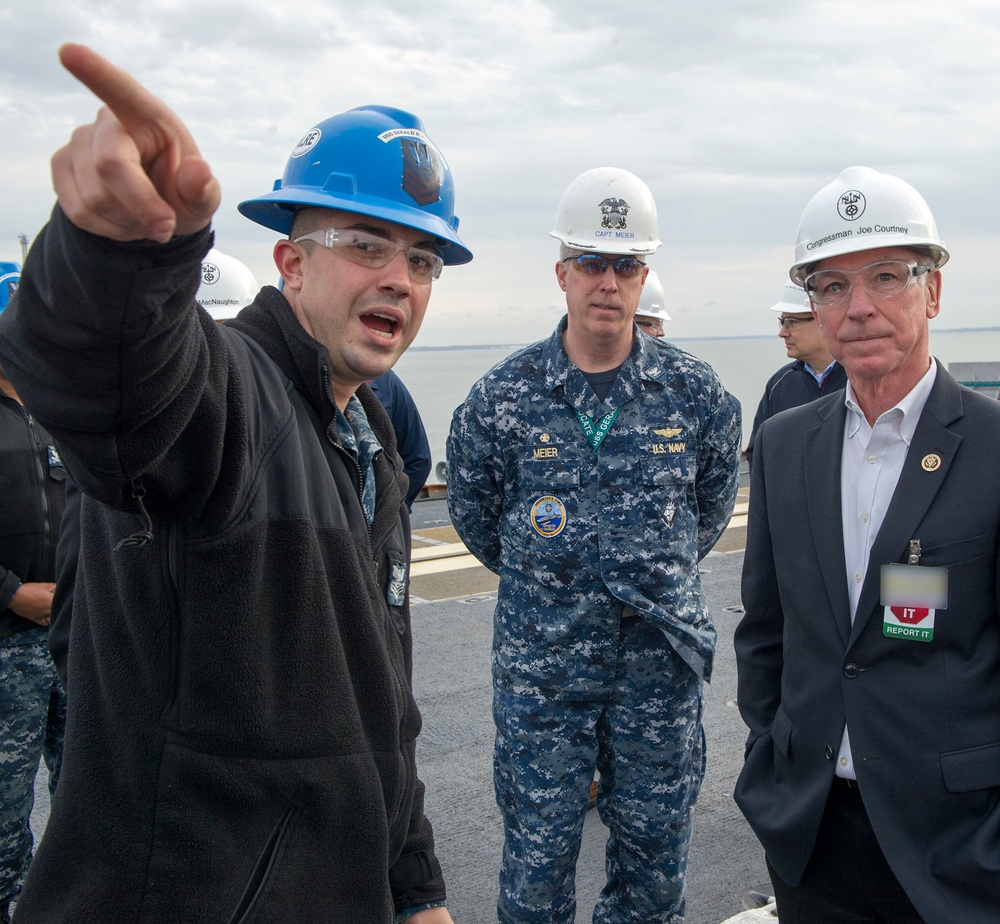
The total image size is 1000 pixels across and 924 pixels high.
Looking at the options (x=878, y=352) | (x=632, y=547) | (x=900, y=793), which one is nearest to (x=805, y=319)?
(x=632, y=547)

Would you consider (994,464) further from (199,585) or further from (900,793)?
(199,585)

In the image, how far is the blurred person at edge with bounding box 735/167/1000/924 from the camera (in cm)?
208

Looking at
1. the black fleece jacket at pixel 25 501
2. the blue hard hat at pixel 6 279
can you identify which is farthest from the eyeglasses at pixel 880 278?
the blue hard hat at pixel 6 279

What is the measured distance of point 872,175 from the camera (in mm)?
2533

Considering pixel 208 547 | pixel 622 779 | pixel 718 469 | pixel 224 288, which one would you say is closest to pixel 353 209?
pixel 208 547

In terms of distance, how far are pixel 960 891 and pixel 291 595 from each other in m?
1.65

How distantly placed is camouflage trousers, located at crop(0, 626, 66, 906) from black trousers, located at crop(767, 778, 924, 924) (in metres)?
2.36

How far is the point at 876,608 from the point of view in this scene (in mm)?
2172

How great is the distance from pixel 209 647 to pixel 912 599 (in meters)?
1.57

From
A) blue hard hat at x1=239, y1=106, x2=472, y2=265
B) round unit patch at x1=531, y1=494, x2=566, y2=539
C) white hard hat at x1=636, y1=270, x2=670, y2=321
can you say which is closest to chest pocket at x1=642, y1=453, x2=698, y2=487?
round unit patch at x1=531, y1=494, x2=566, y2=539

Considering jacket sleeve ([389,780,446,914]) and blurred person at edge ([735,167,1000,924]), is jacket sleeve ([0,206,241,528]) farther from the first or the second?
blurred person at edge ([735,167,1000,924])

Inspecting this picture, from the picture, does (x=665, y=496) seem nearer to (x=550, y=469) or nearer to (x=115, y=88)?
(x=550, y=469)

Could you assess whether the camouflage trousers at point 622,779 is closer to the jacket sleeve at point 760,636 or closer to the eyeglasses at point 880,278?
the jacket sleeve at point 760,636

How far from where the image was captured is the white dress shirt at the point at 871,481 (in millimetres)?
2260
